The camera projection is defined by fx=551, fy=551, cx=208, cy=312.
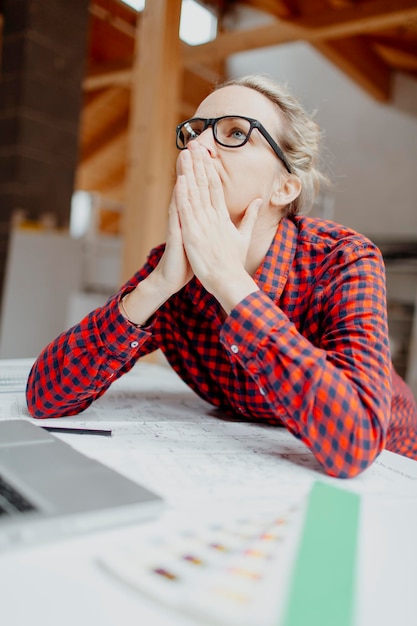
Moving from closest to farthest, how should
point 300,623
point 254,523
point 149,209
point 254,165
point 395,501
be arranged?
point 300,623 < point 254,523 < point 395,501 < point 254,165 < point 149,209

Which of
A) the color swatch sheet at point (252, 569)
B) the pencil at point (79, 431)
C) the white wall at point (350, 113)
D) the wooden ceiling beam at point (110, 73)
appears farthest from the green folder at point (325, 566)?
the wooden ceiling beam at point (110, 73)

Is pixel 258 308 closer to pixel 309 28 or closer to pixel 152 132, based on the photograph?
pixel 152 132

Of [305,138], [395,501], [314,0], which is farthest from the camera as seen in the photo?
[314,0]

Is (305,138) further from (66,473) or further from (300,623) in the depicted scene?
(300,623)

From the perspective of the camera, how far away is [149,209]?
208cm

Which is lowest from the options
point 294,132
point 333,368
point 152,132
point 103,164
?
point 333,368

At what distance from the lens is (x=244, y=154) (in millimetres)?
1026

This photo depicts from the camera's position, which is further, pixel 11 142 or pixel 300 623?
pixel 11 142

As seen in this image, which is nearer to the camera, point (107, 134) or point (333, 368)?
point (333, 368)

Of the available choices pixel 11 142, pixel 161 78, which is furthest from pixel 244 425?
pixel 11 142

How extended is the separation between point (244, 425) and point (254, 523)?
498mm

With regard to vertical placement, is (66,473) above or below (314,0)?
below

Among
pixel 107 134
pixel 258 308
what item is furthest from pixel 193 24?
pixel 107 134

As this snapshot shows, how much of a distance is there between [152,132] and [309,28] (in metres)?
2.10
